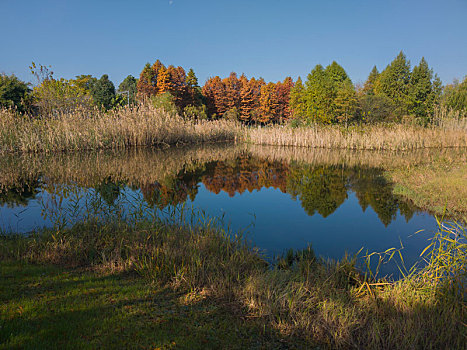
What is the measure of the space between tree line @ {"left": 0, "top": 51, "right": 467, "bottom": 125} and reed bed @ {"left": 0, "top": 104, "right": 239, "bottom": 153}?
0.86 m

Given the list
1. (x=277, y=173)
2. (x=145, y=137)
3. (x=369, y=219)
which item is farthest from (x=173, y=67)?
(x=369, y=219)

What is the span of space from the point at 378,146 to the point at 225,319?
16994 mm

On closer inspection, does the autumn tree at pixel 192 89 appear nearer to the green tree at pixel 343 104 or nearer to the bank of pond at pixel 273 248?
the green tree at pixel 343 104

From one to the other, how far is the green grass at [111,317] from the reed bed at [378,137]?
55.5ft

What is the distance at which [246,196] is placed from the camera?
7703 mm

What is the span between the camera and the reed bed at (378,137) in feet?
54.9

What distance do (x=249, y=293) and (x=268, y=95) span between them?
4788 centimetres

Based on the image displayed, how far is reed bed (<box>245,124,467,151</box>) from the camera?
54.9ft

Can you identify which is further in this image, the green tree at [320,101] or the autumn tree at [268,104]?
the autumn tree at [268,104]

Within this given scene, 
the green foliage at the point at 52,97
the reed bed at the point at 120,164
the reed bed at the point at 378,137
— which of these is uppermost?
the green foliage at the point at 52,97

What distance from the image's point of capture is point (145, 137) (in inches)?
622

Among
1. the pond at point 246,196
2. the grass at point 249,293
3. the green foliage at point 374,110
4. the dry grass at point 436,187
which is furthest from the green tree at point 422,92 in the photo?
the grass at point 249,293

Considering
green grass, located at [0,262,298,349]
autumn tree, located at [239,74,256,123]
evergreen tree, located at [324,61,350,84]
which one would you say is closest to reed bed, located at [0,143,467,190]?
green grass, located at [0,262,298,349]

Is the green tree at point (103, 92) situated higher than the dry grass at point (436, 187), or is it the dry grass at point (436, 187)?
the green tree at point (103, 92)
